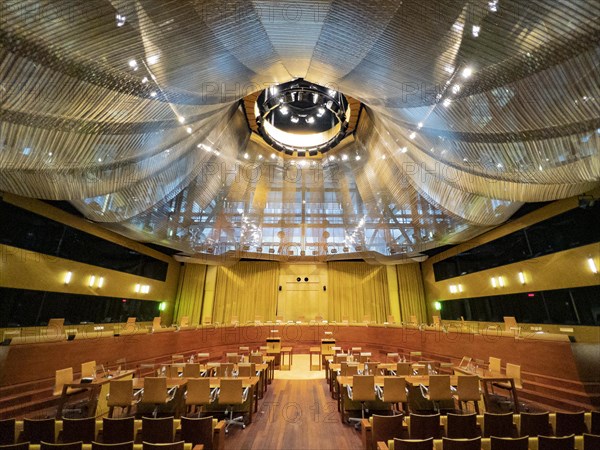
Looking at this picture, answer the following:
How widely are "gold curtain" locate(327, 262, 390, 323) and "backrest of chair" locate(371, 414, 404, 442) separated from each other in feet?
49.9

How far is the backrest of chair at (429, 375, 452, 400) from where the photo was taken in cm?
545

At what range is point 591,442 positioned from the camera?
3.35 metres

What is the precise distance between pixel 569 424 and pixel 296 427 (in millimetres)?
4454

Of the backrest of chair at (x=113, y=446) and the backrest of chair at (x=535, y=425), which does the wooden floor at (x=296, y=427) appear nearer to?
the backrest of chair at (x=113, y=446)

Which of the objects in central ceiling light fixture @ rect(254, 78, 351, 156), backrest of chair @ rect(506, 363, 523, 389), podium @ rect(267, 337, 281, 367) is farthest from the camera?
central ceiling light fixture @ rect(254, 78, 351, 156)

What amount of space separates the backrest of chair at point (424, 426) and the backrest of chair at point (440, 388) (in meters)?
1.44

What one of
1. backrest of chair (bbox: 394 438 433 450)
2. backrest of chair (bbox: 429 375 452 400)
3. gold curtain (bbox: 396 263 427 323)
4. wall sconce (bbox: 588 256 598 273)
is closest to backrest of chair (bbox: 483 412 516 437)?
backrest of chair (bbox: 429 375 452 400)

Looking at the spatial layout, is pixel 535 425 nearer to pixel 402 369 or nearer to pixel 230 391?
pixel 402 369

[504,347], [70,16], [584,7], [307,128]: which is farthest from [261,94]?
[504,347]

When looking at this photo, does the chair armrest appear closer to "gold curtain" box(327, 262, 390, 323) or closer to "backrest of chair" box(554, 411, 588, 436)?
"backrest of chair" box(554, 411, 588, 436)

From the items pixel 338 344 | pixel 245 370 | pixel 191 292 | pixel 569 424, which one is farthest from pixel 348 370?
pixel 191 292

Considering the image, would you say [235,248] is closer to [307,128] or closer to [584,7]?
[307,128]

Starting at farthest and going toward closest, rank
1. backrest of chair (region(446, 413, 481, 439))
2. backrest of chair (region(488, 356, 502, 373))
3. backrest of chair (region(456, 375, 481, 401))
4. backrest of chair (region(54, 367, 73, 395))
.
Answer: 1. backrest of chair (region(488, 356, 502, 373))
2. backrest of chair (region(54, 367, 73, 395))
3. backrest of chair (region(456, 375, 481, 401))
4. backrest of chair (region(446, 413, 481, 439))

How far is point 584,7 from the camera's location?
11.9 feet
